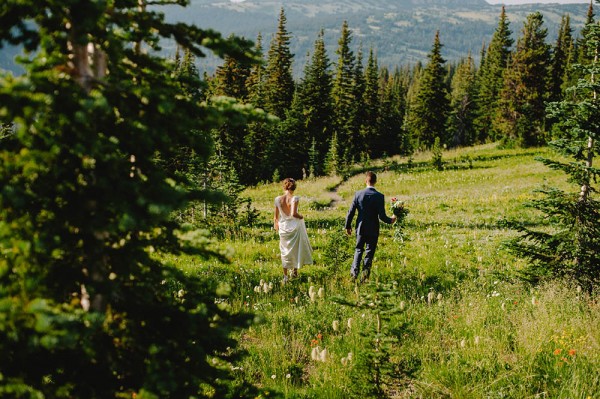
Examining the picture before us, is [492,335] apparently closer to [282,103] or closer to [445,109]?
[282,103]

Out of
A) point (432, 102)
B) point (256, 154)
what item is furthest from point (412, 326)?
point (432, 102)

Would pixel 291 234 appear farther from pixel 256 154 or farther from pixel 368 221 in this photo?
pixel 256 154

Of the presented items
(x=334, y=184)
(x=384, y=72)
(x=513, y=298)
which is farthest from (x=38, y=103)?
(x=384, y=72)

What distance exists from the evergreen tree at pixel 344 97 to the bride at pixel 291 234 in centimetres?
4685

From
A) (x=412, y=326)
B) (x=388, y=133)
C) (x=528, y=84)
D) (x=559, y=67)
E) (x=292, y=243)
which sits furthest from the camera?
(x=388, y=133)

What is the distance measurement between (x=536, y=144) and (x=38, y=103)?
45908mm

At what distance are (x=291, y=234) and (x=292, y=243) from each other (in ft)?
0.76

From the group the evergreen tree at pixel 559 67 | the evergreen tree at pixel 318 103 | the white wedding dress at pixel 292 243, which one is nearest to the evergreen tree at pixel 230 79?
the evergreen tree at pixel 318 103

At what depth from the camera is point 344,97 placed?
57.2 m

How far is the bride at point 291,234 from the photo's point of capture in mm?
9367

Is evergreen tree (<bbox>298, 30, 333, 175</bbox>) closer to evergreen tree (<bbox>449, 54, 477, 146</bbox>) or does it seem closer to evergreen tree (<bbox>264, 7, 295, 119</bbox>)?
evergreen tree (<bbox>264, 7, 295, 119</bbox>)

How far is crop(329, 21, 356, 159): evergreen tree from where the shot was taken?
56.4m

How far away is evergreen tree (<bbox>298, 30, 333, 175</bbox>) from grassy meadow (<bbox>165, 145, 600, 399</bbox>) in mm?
41862

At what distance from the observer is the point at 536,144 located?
133ft
